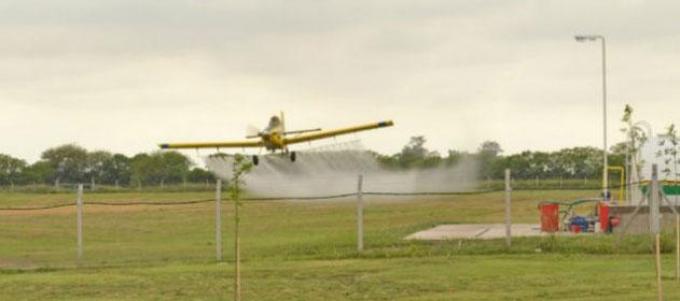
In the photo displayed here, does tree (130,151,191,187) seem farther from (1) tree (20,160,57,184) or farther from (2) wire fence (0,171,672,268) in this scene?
(2) wire fence (0,171,672,268)

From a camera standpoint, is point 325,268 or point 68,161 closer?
point 325,268

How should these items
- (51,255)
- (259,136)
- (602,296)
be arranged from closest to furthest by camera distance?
(602,296) → (51,255) → (259,136)

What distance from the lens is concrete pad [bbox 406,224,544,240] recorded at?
3672 cm

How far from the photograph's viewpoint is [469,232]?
39875 millimetres

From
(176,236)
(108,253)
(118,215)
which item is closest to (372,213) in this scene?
(118,215)

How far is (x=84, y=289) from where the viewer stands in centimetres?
2448

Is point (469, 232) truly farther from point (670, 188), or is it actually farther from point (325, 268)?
point (325, 268)

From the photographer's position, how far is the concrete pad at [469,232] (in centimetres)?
3672

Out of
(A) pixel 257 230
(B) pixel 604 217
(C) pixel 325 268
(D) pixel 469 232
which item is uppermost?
(B) pixel 604 217

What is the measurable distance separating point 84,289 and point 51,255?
1259 cm

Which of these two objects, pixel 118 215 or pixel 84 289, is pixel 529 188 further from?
pixel 84 289

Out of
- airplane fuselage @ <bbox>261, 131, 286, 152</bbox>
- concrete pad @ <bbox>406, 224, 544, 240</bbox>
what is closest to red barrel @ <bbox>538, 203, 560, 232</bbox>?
concrete pad @ <bbox>406, 224, 544, 240</bbox>

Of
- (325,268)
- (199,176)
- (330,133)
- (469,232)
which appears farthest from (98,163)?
(325,268)

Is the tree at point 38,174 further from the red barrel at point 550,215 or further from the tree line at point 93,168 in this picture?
the red barrel at point 550,215
